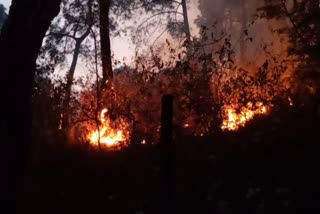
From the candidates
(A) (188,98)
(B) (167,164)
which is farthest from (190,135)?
(B) (167,164)

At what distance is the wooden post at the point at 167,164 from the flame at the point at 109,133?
4870mm

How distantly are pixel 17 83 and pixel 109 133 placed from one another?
660 centimetres

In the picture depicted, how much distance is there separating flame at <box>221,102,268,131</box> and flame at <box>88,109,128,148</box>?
2.58 m

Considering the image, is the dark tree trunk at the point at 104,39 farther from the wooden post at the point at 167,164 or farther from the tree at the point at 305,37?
the wooden post at the point at 167,164

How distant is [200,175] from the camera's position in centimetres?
1103

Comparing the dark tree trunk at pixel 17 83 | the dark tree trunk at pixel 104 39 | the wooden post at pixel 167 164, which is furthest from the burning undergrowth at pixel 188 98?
the dark tree trunk at pixel 17 83

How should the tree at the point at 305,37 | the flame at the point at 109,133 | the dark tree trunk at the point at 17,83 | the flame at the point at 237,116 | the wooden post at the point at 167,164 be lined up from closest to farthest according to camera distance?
the dark tree trunk at the point at 17,83
the wooden post at the point at 167,164
the tree at the point at 305,37
the flame at the point at 237,116
the flame at the point at 109,133

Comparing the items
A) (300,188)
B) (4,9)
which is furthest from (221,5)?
(300,188)

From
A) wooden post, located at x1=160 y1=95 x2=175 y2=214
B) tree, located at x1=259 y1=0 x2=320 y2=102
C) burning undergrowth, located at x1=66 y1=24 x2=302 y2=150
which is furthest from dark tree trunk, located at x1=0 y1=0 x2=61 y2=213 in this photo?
tree, located at x1=259 y1=0 x2=320 y2=102

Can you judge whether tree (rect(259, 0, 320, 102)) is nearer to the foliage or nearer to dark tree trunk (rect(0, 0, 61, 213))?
the foliage

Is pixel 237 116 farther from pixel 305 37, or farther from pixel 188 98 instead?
pixel 305 37

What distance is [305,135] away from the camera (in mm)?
11727

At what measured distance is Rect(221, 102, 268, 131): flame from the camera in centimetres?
1250

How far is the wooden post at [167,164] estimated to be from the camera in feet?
25.0
